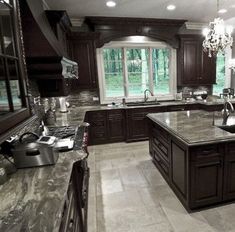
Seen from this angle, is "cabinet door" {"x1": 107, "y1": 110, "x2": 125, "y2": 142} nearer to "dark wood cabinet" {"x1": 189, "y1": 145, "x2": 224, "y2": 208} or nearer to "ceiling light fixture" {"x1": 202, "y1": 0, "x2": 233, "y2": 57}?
"ceiling light fixture" {"x1": 202, "y1": 0, "x2": 233, "y2": 57}

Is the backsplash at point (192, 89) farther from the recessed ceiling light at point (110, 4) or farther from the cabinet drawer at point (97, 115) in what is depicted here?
the recessed ceiling light at point (110, 4)

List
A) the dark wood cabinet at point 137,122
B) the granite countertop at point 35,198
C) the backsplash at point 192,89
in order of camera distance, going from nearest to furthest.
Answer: the granite countertop at point 35,198, the dark wood cabinet at point 137,122, the backsplash at point 192,89

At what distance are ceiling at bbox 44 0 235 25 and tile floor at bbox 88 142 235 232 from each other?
3010mm

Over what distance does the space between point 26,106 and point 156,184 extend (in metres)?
2.19

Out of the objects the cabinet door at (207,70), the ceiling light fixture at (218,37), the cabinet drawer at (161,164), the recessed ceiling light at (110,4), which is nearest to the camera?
the cabinet drawer at (161,164)

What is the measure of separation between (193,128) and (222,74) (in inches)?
189

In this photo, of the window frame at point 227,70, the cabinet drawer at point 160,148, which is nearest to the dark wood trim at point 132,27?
the window frame at point 227,70

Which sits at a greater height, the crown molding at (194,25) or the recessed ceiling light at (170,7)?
the recessed ceiling light at (170,7)

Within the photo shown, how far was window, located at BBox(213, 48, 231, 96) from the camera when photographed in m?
6.27

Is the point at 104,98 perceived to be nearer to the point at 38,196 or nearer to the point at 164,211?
the point at 164,211

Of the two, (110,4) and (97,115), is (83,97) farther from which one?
(110,4)

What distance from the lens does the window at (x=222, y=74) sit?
20.6ft

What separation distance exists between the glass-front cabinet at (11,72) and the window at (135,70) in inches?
140

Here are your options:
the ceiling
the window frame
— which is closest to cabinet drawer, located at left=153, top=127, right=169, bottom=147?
the ceiling
